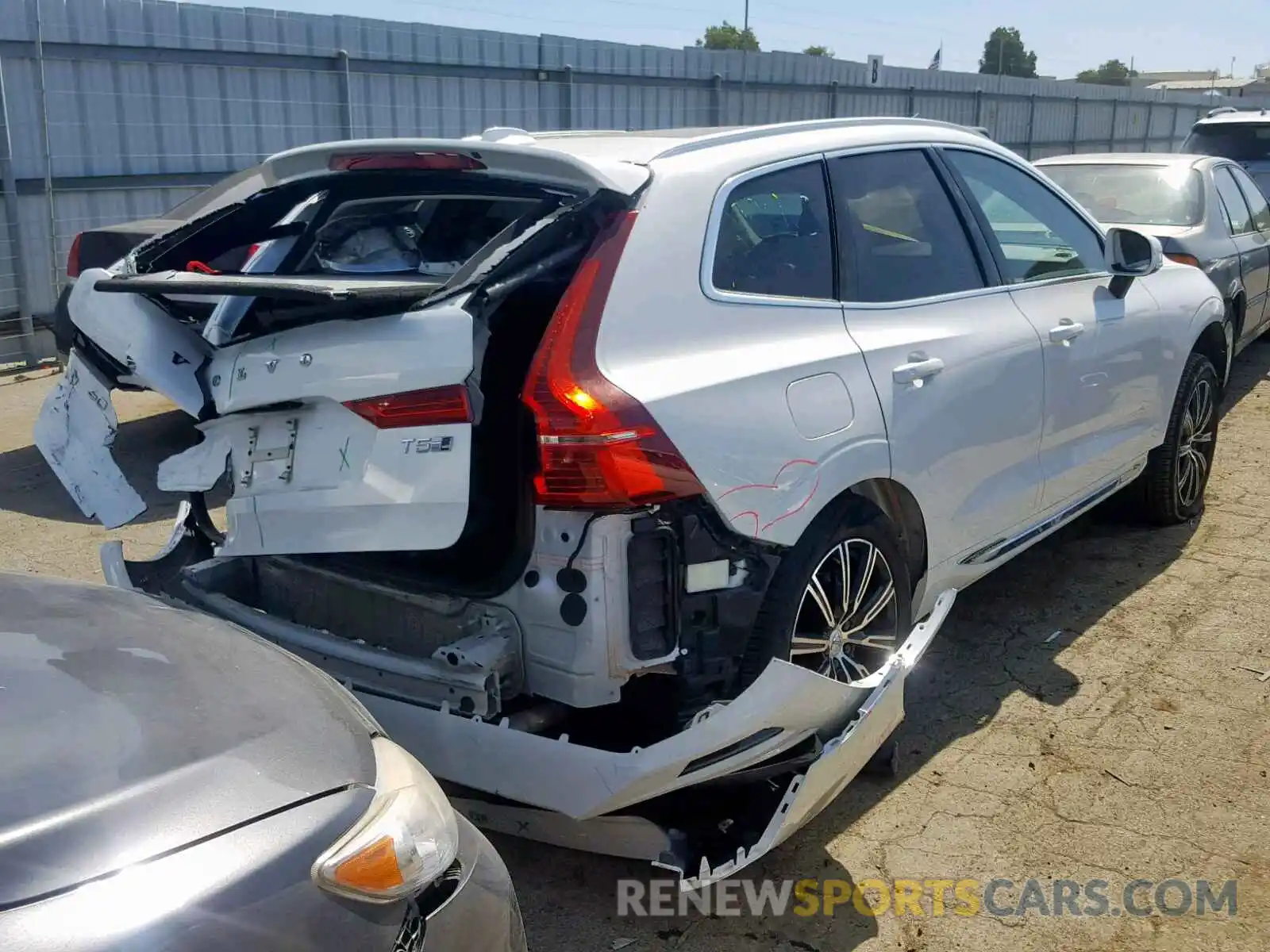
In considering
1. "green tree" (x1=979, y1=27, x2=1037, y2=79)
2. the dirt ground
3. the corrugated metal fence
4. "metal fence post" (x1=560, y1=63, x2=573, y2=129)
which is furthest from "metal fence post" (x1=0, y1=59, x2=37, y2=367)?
"green tree" (x1=979, y1=27, x2=1037, y2=79)

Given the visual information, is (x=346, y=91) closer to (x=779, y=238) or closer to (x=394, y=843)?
(x=779, y=238)

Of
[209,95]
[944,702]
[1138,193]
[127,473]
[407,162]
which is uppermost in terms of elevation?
[209,95]

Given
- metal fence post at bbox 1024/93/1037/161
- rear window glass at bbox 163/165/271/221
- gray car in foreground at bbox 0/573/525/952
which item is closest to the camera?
gray car in foreground at bbox 0/573/525/952

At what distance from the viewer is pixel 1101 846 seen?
3.25 metres

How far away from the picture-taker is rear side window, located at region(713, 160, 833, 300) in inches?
125

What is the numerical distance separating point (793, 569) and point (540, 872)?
1.07 m

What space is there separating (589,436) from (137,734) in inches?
45.6

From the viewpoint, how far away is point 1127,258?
478 centimetres

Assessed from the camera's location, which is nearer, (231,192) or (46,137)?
(231,192)

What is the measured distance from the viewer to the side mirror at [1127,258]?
15.5 ft

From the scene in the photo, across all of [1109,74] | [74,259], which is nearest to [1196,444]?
[74,259]

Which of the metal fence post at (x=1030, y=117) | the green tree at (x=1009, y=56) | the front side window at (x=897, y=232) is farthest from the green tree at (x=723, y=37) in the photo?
the front side window at (x=897, y=232)

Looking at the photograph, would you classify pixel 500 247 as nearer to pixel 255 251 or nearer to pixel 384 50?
pixel 255 251

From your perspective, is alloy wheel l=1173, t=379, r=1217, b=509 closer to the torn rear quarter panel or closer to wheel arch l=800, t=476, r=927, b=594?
wheel arch l=800, t=476, r=927, b=594
